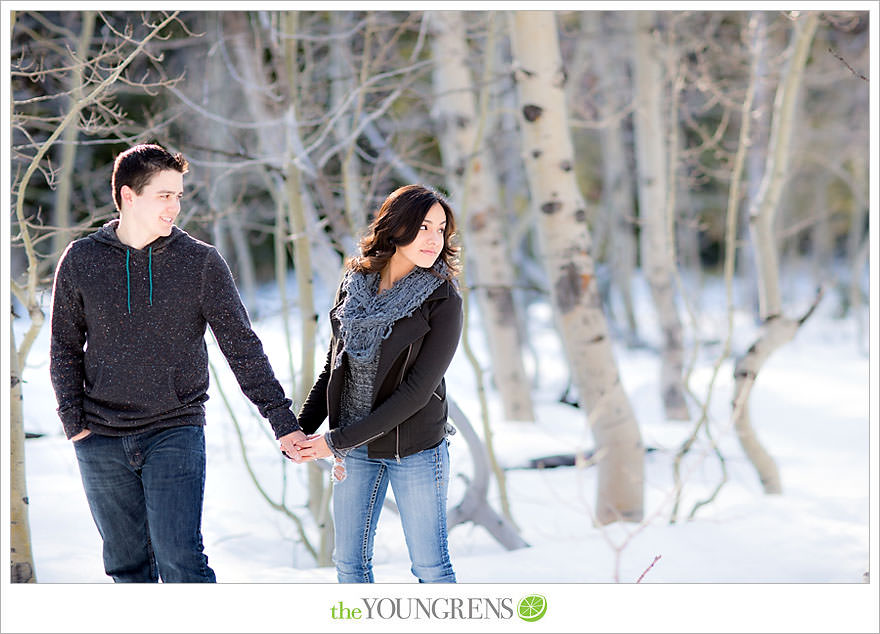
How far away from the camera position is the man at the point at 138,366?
226cm

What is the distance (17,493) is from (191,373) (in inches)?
38.8

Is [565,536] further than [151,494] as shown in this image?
Yes

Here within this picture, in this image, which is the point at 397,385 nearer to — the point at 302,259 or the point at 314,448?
the point at 314,448

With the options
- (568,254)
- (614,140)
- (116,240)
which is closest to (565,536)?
(568,254)

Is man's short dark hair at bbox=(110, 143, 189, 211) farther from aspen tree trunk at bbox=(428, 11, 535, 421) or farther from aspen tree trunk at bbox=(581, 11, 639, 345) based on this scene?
aspen tree trunk at bbox=(581, 11, 639, 345)

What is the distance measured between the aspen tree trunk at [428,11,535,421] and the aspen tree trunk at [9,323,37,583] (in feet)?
10.5

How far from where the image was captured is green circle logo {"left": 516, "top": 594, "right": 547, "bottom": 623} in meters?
2.61

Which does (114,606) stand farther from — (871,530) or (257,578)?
(871,530)

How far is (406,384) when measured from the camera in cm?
230

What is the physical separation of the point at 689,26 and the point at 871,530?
6386 mm

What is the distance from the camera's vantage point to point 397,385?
93.0 inches

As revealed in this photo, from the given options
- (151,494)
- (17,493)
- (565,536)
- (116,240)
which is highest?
(116,240)

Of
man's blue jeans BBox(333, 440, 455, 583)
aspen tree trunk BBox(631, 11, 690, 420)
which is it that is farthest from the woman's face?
aspen tree trunk BBox(631, 11, 690, 420)

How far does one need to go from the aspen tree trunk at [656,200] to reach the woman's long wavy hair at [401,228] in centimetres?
462
